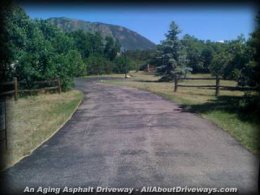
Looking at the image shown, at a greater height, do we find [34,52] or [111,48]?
[111,48]

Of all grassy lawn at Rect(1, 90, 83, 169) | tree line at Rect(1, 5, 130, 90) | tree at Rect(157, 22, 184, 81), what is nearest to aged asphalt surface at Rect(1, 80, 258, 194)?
grassy lawn at Rect(1, 90, 83, 169)

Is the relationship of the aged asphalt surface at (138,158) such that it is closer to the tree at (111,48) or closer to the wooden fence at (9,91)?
the wooden fence at (9,91)

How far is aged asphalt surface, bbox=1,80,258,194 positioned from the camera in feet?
22.6

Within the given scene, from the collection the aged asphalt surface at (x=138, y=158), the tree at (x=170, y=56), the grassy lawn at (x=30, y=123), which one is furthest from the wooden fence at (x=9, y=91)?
the tree at (x=170, y=56)

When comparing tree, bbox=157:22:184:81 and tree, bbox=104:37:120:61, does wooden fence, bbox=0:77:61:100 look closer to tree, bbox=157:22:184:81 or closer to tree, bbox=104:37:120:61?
tree, bbox=157:22:184:81

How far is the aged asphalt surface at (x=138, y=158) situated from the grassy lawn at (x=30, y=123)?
0.32 m

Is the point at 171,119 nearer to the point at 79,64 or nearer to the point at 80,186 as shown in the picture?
the point at 80,186

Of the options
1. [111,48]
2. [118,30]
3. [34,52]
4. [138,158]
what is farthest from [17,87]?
[111,48]

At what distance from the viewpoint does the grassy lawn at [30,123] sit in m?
9.56

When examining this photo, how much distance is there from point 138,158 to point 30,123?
654cm

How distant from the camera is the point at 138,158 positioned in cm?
849

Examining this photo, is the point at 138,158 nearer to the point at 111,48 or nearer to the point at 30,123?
the point at 30,123

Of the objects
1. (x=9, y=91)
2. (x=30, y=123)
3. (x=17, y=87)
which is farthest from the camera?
(x=17, y=87)

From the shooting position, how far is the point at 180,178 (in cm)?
696
